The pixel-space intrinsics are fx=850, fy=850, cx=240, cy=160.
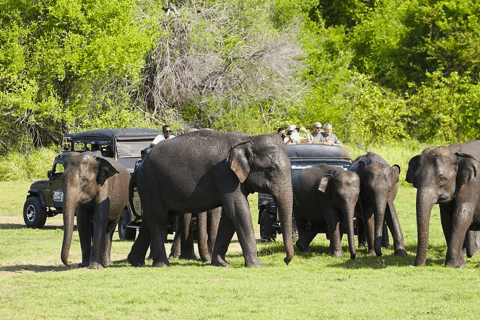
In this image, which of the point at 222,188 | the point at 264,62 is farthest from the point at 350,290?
the point at 264,62

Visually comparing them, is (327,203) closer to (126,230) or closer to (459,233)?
(459,233)

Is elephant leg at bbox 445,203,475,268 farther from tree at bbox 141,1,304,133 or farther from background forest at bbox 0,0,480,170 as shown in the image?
tree at bbox 141,1,304,133

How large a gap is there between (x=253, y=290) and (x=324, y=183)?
4.58m

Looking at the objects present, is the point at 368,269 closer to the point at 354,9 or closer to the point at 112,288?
the point at 112,288

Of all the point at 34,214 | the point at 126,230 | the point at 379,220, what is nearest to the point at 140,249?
the point at 379,220

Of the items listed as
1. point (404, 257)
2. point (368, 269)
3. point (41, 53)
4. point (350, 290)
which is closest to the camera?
point (350, 290)

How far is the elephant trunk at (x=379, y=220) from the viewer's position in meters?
13.4

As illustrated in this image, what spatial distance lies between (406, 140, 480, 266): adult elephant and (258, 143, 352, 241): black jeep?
4389mm

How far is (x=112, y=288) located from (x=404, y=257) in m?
5.38


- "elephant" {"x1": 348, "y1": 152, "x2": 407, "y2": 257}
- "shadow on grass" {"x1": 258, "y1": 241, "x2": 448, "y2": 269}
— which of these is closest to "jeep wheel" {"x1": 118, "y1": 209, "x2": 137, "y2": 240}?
"shadow on grass" {"x1": 258, "y1": 241, "x2": 448, "y2": 269}

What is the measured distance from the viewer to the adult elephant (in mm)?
12273

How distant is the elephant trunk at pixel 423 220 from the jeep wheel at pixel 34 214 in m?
11.3

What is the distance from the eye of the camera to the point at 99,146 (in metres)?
20.8

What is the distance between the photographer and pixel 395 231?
47.1 ft
